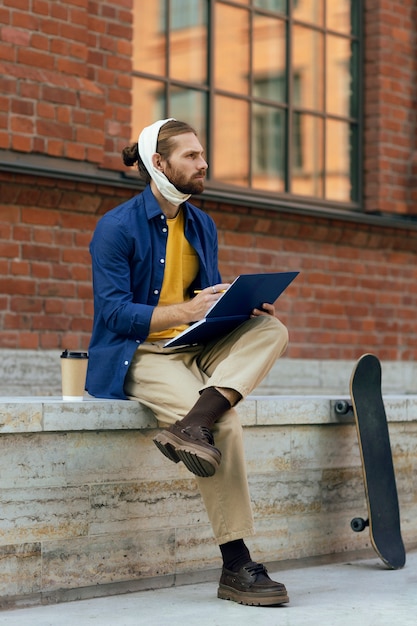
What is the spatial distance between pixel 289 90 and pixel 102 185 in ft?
7.41

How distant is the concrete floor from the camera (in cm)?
445

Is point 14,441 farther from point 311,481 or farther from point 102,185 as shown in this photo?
A: point 102,185

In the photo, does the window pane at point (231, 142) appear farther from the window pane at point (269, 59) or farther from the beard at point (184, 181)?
the beard at point (184, 181)

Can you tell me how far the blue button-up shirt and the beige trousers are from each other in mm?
87

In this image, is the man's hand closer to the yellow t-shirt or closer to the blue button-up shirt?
the blue button-up shirt

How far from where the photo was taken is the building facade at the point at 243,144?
7.45 metres

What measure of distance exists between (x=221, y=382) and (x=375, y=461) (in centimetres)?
143

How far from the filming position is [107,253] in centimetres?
502

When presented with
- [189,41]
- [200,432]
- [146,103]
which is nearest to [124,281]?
[200,432]

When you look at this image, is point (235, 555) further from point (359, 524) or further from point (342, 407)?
point (342, 407)

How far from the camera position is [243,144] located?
9.23 metres

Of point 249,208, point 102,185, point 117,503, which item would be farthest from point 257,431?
point 249,208

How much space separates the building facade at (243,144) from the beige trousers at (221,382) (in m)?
2.44

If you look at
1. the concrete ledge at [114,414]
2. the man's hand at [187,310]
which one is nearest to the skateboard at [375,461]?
the concrete ledge at [114,414]
